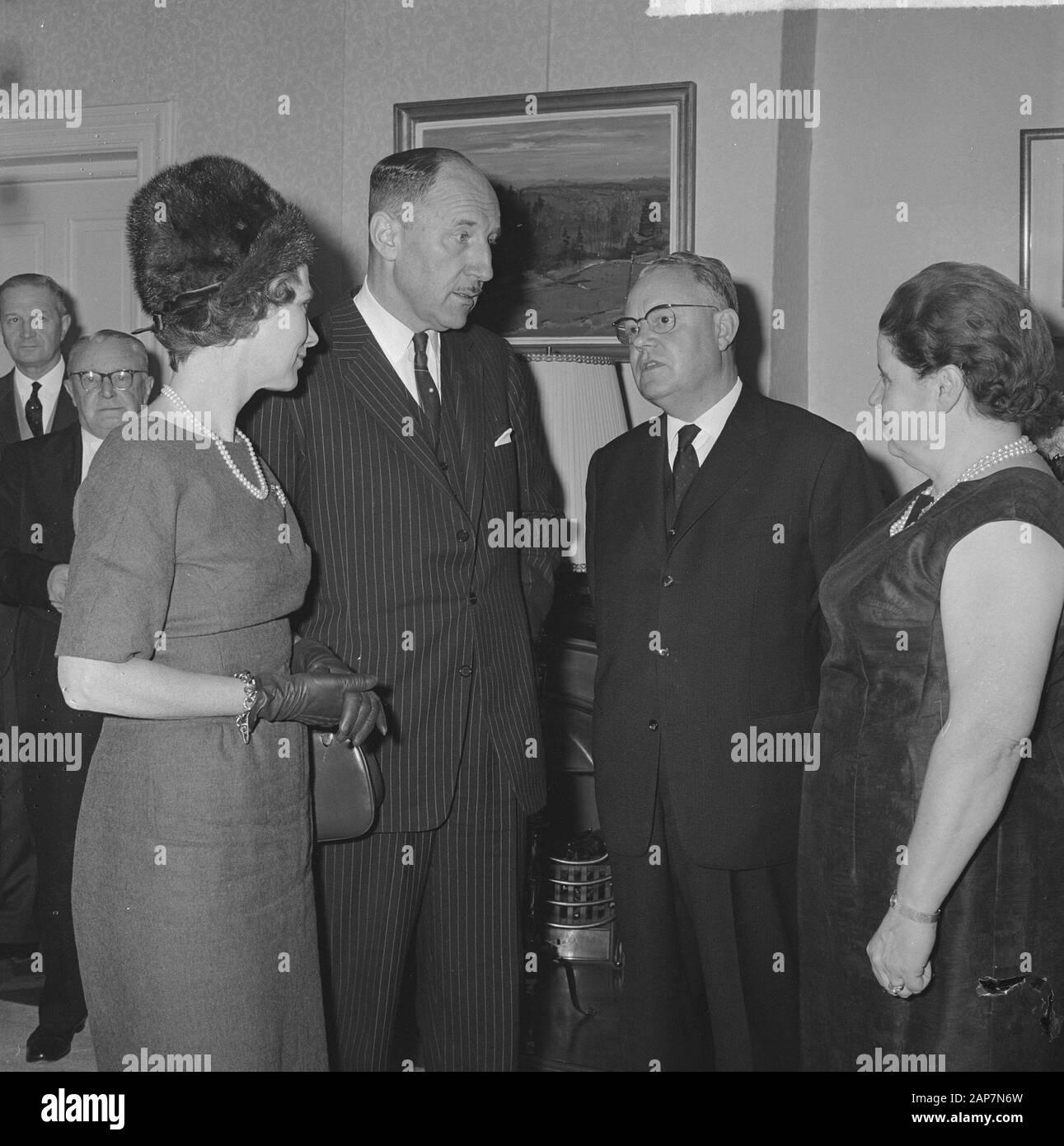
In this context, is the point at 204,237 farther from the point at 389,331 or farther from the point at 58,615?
the point at 58,615

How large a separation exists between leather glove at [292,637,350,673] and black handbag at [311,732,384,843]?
0.10 meters

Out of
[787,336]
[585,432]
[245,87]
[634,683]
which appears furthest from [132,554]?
[245,87]

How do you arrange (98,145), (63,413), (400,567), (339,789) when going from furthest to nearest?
(98,145) → (63,413) → (400,567) → (339,789)

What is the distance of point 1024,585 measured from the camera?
1.50 meters

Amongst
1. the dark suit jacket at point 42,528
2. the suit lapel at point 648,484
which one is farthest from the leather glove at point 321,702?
the dark suit jacket at point 42,528

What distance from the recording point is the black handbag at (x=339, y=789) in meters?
1.80

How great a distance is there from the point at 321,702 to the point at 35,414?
84.8 inches

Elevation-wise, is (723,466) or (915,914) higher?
(723,466)

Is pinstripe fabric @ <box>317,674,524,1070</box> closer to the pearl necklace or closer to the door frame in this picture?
the pearl necklace

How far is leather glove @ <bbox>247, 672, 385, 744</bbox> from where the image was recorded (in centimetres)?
161

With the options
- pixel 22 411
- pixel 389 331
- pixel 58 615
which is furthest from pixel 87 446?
pixel 389 331

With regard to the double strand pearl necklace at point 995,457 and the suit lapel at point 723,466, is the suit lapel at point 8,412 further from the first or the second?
the double strand pearl necklace at point 995,457

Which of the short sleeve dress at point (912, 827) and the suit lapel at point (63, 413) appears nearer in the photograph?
the short sleeve dress at point (912, 827)

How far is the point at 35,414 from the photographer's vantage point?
340cm
